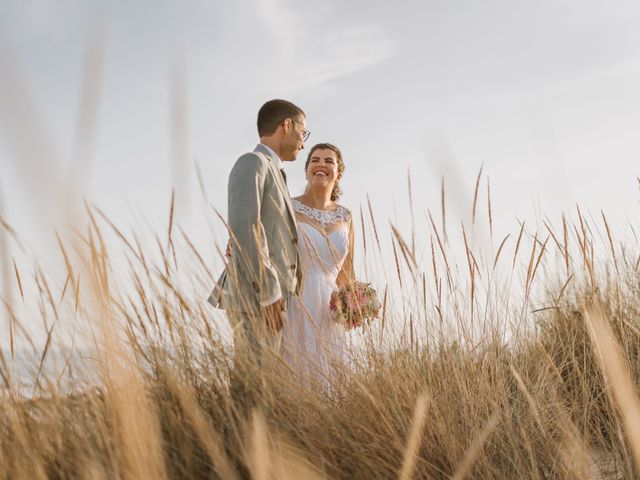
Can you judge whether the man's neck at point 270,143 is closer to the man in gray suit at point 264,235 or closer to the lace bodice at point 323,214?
the man in gray suit at point 264,235

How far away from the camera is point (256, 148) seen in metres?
2.85

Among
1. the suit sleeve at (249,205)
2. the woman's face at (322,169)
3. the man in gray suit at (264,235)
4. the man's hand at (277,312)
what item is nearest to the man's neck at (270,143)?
the man in gray suit at (264,235)

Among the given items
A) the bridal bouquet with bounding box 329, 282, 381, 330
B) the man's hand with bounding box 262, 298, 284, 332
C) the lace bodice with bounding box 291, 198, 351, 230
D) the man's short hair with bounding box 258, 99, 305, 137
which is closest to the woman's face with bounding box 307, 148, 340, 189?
the lace bodice with bounding box 291, 198, 351, 230

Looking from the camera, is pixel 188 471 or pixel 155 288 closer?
pixel 188 471

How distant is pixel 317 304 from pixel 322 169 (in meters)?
1.08

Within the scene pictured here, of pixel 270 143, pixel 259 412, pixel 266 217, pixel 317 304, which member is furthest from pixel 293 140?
pixel 259 412

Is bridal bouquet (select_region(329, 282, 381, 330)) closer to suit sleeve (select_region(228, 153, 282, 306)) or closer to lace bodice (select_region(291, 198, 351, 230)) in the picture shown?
suit sleeve (select_region(228, 153, 282, 306))

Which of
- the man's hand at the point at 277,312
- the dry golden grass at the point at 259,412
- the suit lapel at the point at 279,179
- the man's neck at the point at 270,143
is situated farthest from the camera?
the man's neck at the point at 270,143

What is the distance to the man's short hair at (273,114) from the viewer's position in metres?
2.94

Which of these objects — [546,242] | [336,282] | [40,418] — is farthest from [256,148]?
[40,418]

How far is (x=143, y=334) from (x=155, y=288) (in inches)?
5.1

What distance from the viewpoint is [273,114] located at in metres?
2.95

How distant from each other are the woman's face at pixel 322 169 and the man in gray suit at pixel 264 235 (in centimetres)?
87

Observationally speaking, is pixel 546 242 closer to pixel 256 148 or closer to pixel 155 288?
pixel 256 148
